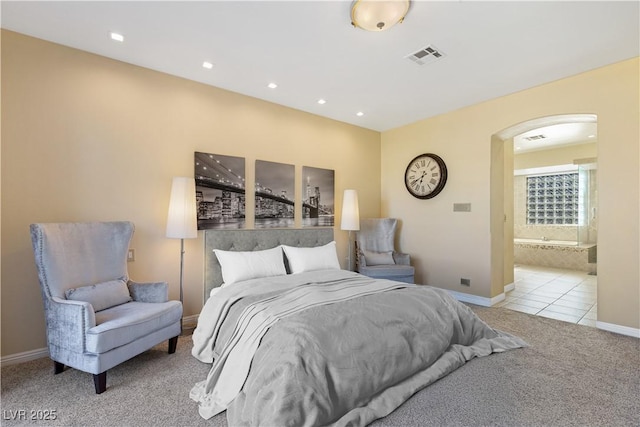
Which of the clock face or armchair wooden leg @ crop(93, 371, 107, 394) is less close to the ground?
the clock face

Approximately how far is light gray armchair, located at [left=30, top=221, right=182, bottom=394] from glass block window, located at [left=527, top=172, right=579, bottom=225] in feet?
30.9

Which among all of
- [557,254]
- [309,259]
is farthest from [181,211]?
[557,254]

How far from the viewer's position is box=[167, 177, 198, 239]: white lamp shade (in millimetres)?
3002

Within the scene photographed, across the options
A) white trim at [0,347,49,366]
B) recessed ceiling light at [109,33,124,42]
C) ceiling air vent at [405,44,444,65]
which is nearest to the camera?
white trim at [0,347,49,366]

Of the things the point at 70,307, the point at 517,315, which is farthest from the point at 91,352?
the point at 517,315

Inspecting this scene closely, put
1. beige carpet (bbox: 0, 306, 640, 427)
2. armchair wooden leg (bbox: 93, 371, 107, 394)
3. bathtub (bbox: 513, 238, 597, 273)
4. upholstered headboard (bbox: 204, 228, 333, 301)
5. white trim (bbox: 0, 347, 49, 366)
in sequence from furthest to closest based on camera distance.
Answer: bathtub (bbox: 513, 238, 597, 273) < upholstered headboard (bbox: 204, 228, 333, 301) < white trim (bbox: 0, 347, 49, 366) < armchair wooden leg (bbox: 93, 371, 107, 394) < beige carpet (bbox: 0, 306, 640, 427)

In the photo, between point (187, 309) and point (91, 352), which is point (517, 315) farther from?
point (91, 352)

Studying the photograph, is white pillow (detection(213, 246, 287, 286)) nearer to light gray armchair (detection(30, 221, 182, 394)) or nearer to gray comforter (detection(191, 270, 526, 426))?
gray comforter (detection(191, 270, 526, 426))

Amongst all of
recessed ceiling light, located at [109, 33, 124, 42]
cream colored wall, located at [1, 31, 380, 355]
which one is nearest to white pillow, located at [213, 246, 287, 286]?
cream colored wall, located at [1, 31, 380, 355]

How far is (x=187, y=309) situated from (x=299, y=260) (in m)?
1.45

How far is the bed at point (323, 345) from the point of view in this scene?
1.61 m

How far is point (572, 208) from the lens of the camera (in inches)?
304

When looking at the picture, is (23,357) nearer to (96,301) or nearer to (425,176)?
(96,301)

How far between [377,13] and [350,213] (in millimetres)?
2757
